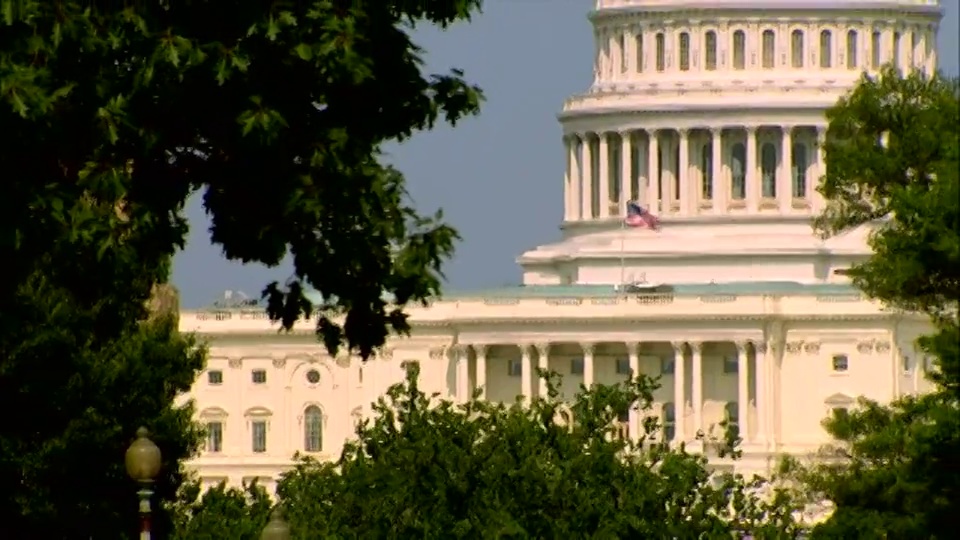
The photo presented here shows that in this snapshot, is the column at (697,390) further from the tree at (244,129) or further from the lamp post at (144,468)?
the tree at (244,129)

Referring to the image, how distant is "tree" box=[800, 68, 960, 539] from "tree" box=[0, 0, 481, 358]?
20.7 ft

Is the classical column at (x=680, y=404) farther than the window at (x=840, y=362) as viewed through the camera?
No

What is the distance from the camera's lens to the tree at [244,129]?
152 ft

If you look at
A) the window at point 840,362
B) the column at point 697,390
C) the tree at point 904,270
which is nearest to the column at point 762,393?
the column at point 697,390

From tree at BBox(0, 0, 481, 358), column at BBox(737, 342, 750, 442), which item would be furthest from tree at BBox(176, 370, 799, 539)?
column at BBox(737, 342, 750, 442)

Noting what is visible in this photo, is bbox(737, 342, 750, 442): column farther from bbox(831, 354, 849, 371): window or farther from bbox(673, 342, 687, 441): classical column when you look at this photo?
bbox(831, 354, 849, 371): window

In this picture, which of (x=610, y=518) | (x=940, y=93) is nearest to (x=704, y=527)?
(x=610, y=518)

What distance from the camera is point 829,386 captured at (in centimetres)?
19775

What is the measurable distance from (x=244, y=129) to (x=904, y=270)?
16.7 metres

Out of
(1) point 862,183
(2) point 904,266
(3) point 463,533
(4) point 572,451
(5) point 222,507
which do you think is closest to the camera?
(2) point 904,266

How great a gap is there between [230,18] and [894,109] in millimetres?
35160

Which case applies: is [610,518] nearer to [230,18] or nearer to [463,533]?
[463,533]

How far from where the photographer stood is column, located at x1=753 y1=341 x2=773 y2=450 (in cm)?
19638

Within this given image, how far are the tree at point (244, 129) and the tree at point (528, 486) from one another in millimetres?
20915
